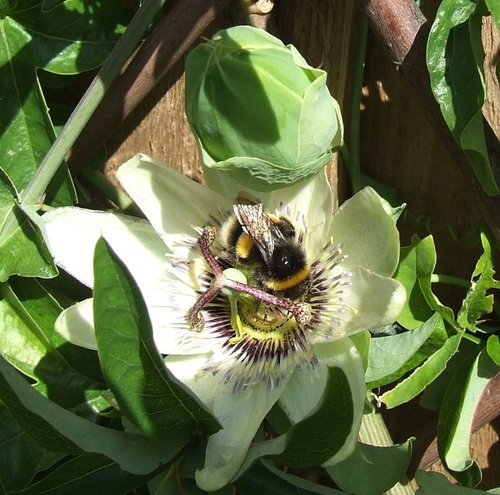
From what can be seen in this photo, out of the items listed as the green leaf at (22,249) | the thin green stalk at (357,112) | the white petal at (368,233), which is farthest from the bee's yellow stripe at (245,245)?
the thin green stalk at (357,112)

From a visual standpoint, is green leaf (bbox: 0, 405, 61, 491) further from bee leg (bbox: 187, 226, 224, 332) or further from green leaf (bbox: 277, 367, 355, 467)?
green leaf (bbox: 277, 367, 355, 467)

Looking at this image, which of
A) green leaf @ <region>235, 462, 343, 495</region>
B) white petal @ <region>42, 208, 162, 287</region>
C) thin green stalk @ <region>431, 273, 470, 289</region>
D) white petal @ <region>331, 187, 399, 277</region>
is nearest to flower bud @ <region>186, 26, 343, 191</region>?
white petal @ <region>331, 187, 399, 277</region>

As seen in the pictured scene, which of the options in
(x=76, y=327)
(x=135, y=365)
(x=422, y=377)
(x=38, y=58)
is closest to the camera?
(x=135, y=365)

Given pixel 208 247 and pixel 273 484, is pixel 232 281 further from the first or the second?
pixel 273 484

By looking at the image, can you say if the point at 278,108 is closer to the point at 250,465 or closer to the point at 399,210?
the point at 399,210

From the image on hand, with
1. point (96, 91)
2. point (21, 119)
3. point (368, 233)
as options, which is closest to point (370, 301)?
point (368, 233)

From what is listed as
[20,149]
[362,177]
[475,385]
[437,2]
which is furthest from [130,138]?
[475,385]
